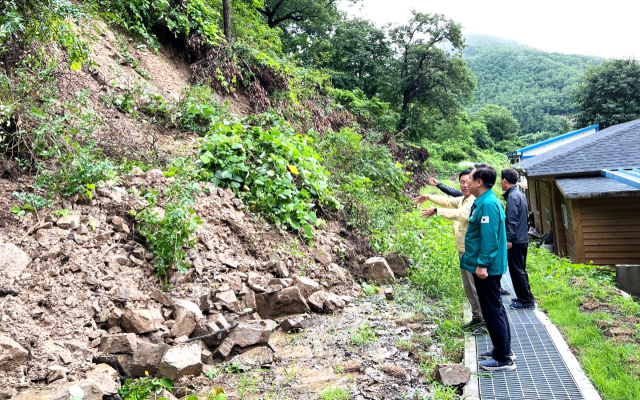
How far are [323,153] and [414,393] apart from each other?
25.3ft

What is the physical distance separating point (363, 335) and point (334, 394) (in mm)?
1298

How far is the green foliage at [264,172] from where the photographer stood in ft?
23.0

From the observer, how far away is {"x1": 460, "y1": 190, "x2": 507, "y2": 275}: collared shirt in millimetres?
4008

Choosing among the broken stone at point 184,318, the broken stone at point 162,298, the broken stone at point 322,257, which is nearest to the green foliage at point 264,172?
the broken stone at point 322,257

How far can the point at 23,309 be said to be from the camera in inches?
155

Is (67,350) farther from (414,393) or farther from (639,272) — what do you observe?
(639,272)

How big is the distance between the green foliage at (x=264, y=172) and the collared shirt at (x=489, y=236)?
3394mm

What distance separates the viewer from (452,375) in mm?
3697

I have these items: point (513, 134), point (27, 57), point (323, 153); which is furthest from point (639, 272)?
point (513, 134)

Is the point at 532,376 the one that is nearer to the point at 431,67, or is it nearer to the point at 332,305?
the point at 332,305

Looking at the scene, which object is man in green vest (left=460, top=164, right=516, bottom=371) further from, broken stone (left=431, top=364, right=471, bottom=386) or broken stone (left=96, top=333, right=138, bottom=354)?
broken stone (left=96, top=333, right=138, bottom=354)

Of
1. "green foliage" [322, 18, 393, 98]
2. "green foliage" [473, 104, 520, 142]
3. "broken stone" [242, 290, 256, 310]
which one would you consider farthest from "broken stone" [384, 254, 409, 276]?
"green foliage" [473, 104, 520, 142]

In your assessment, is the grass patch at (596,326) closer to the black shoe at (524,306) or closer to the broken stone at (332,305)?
the black shoe at (524,306)

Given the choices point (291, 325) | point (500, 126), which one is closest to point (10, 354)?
point (291, 325)
